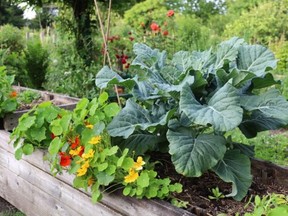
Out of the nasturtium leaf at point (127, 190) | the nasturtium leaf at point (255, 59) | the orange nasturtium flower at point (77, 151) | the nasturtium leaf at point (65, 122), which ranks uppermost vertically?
the nasturtium leaf at point (255, 59)

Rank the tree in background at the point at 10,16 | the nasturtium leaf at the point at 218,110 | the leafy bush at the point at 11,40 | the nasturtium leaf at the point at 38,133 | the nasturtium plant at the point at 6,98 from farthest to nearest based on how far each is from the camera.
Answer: the tree in background at the point at 10,16 < the leafy bush at the point at 11,40 < the nasturtium plant at the point at 6,98 < the nasturtium leaf at the point at 38,133 < the nasturtium leaf at the point at 218,110

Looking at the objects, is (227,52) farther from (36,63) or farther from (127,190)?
(36,63)

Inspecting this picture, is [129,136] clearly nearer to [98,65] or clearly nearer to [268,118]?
[268,118]

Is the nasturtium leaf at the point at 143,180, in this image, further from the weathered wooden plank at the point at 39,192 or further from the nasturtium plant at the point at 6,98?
the nasturtium plant at the point at 6,98

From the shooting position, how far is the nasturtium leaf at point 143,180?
152cm

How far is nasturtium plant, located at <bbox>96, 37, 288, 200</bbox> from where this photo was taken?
1.54 meters

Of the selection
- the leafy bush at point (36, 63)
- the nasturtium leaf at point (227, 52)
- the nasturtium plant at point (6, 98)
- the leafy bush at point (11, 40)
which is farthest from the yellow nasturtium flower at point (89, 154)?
the leafy bush at point (11, 40)

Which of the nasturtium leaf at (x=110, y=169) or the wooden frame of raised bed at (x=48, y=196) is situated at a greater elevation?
the nasturtium leaf at (x=110, y=169)

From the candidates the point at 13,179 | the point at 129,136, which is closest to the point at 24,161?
the point at 13,179

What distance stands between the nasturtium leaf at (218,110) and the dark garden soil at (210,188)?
14.1 inches

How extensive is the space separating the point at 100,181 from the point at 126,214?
0.60ft

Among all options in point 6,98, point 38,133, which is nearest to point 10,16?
point 6,98

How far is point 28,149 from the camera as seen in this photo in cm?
203

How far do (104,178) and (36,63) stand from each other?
16.4ft
